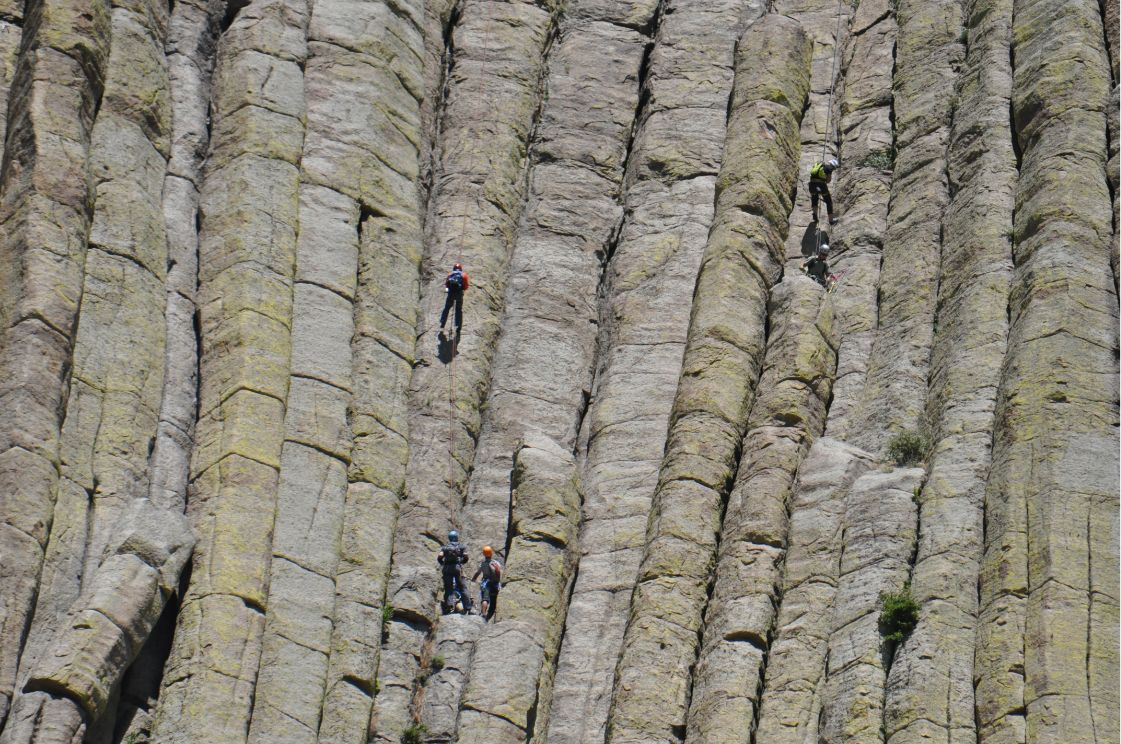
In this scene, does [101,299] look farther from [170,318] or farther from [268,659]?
[268,659]

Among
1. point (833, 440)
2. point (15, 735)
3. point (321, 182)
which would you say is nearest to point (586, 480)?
point (833, 440)

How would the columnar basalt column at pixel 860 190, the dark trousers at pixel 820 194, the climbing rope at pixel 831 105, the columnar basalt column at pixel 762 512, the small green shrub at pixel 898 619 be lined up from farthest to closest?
the climbing rope at pixel 831 105, the dark trousers at pixel 820 194, the columnar basalt column at pixel 860 190, the columnar basalt column at pixel 762 512, the small green shrub at pixel 898 619

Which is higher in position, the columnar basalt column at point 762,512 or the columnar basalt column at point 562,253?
the columnar basalt column at point 562,253

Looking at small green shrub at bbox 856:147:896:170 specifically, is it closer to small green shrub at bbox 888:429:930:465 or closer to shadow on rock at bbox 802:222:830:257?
shadow on rock at bbox 802:222:830:257

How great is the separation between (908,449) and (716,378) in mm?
4089

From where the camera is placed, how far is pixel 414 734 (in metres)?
44.0

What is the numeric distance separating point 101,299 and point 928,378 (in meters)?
16.0

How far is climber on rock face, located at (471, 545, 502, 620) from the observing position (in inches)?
1800

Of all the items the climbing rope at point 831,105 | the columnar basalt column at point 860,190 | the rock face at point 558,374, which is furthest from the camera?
the climbing rope at point 831,105

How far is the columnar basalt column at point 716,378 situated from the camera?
143 ft

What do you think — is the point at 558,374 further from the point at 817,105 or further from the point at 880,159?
the point at 817,105

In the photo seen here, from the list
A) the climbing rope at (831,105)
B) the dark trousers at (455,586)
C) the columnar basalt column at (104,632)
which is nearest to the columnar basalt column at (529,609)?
the dark trousers at (455,586)

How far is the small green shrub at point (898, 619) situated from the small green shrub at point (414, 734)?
855 cm

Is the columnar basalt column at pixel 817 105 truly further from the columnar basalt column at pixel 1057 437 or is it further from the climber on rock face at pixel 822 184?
the columnar basalt column at pixel 1057 437
